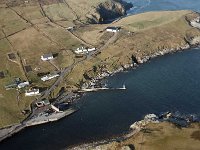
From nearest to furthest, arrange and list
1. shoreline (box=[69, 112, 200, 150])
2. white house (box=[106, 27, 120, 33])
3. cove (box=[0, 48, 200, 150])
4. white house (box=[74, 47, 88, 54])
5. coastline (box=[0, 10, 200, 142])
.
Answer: shoreline (box=[69, 112, 200, 150]), cove (box=[0, 48, 200, 150]), coastline (box=[0, 10, 200, 142]), white house (box=[74, 47, 88, 54]), white house (box=[106, 27, 120, 33])

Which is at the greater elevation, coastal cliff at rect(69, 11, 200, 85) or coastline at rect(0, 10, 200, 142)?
coastal cliff at rect(69, 11, 200, 85)

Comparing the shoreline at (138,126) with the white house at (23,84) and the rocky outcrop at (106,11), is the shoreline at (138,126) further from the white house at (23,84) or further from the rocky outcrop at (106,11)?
the rocky outcrop at (106,11)

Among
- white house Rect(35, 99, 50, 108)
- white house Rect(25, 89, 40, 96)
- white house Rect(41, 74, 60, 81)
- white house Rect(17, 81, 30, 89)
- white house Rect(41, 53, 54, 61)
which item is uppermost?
white house Rect(41, 53, 54, 61)

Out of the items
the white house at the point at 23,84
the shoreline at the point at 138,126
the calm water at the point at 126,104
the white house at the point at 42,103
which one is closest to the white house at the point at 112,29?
the calm water at the point at 126,104

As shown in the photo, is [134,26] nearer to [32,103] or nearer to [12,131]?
[32,103]

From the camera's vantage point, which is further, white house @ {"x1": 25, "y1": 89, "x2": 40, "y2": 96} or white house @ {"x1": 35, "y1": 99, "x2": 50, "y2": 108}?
white house @ {"x1": 25, "y1": 89, "x2": 40, "y2": 96}

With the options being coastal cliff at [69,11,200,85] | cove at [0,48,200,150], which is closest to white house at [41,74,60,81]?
coastal cliff at [69,11,200,85]

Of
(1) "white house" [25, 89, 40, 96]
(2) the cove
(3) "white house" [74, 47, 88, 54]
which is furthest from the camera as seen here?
(3) "white house" [74, 47, 88, 54]

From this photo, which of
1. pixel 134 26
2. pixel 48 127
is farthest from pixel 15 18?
pixel 48 127

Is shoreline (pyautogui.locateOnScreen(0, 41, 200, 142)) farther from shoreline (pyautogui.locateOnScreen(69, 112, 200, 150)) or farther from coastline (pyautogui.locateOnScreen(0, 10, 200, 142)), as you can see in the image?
shoreline (pyautogui.locateOnScreen(69, 112, 200, 150))
